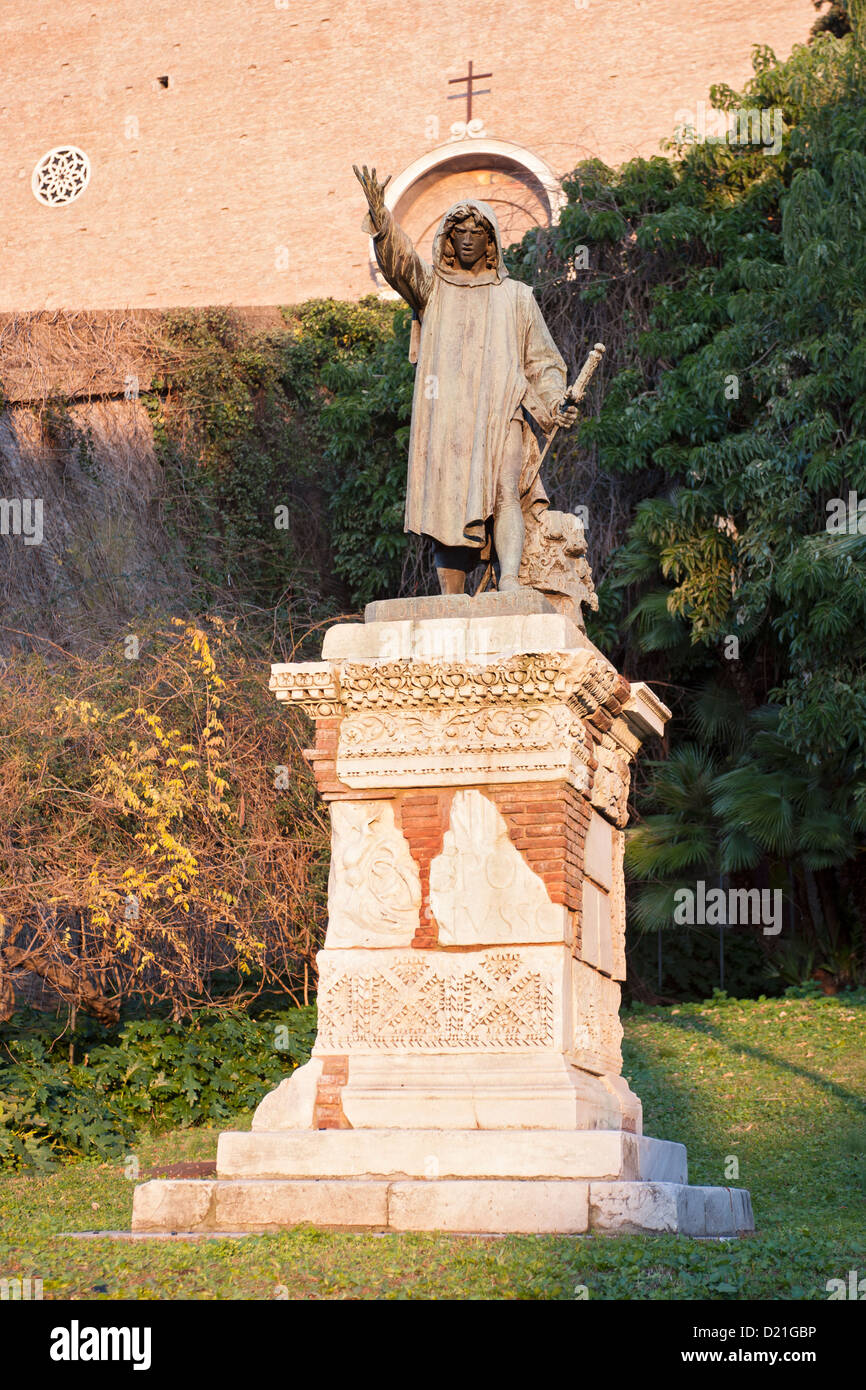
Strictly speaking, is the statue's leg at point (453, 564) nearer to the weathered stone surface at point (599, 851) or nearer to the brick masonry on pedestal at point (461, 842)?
the brick masonry on pedestal at point (461, 842)

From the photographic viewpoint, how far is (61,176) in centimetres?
2667

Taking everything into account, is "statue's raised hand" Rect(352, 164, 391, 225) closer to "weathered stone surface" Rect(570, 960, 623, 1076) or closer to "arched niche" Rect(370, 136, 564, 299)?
"weathered stone surface" Rect(570, 960, 623, 1076)

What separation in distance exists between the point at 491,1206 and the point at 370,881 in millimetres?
1478

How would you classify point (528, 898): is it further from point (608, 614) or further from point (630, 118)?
point (630, 118)

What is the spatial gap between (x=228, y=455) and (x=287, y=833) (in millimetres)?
8930

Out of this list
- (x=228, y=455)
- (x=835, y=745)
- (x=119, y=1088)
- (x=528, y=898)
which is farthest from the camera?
(x=228, y=455)

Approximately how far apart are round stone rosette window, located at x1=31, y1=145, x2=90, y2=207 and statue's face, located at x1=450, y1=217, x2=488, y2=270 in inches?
839

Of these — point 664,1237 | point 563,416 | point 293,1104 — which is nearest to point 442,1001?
point 293,1104

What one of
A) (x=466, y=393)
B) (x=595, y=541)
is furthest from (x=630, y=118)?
(x=466, y=393)

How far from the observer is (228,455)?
1942cm

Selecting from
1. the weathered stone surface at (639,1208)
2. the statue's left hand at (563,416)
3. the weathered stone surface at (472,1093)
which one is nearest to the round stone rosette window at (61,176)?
the statue's left hand at (563,416)

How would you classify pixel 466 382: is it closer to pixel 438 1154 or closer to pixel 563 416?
pixel 563 416

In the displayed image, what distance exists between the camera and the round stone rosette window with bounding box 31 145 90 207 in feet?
86.9

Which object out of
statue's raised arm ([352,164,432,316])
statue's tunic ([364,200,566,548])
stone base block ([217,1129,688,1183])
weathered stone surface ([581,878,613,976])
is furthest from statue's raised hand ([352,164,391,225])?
stone base block ([217,1129,688,1183])
